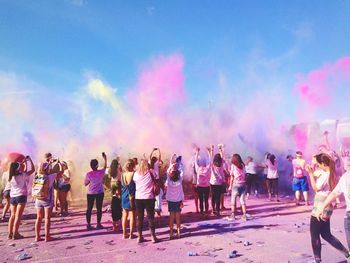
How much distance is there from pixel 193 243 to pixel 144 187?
1619mm

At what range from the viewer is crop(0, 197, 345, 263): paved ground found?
5906mm

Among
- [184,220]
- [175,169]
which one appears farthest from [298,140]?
[175,169]

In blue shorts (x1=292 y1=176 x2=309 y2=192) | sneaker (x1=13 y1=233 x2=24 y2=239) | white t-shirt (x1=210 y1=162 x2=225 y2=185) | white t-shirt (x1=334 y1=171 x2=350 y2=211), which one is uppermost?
white t-shirt (x1=210 y1=162 x2=225 y2=185)

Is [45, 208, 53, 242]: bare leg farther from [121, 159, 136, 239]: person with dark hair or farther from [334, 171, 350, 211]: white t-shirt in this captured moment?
[334, 171, 350, 211]: white t-shirt

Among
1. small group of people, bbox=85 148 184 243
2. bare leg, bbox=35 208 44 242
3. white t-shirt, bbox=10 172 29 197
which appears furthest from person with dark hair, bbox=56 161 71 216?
bare leg, bbox=35 208 44 242

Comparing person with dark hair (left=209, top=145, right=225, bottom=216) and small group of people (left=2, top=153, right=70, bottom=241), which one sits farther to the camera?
person with dark hair (left=209, top=145, right=225, bottom=216)

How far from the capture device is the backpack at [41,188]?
705cm

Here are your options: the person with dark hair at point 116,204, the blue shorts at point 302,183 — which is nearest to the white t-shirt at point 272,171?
the blue shorts at point 302,183

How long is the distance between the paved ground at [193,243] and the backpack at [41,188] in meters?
1.10

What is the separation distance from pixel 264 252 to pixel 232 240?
1009 mm

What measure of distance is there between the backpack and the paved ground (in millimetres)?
1100

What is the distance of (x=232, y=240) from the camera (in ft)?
22.8

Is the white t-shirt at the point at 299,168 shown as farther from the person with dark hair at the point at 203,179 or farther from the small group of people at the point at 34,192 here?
the small group of people at the point at 34,192

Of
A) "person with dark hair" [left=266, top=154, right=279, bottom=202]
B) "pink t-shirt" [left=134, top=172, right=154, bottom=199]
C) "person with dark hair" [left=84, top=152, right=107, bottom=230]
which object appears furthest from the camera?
"person with dark hair" [left=266, top=154, right=279, bottom=202]
